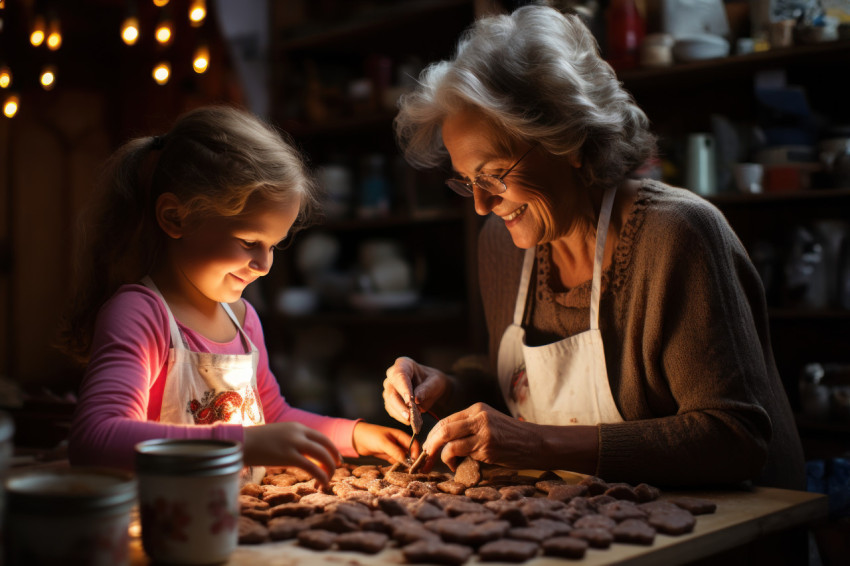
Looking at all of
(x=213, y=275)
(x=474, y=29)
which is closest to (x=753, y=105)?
(x=474, y=29)

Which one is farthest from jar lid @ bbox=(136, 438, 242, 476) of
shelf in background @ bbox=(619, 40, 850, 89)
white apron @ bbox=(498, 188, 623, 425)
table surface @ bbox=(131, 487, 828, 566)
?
shelf in background @ bbox=(619, 40, 850, 89)

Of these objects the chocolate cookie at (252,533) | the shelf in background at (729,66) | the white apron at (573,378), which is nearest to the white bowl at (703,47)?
the shelf in background at (729,66)

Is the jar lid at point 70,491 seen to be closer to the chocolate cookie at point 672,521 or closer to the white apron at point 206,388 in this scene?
the white apron at point 206,388

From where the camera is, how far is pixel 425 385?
5.81ft

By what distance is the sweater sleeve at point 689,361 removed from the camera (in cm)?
140

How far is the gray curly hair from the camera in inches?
66.9

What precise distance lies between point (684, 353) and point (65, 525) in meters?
1.15

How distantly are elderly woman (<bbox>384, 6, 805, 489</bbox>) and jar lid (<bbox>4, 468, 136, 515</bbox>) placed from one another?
0.69m

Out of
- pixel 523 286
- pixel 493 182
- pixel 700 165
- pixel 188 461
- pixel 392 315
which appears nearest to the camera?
pixel 188 461

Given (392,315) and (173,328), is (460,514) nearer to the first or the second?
(173,328)

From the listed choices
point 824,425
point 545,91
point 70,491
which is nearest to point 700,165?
point 824,425

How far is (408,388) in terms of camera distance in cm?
167

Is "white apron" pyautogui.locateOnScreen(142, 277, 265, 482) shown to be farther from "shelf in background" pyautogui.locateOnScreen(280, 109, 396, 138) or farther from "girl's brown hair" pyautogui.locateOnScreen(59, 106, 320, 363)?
"shelf in background" pyautogui.locateOnScreen(280, 109, 396, 138)

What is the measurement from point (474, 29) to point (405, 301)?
190 centimetres
